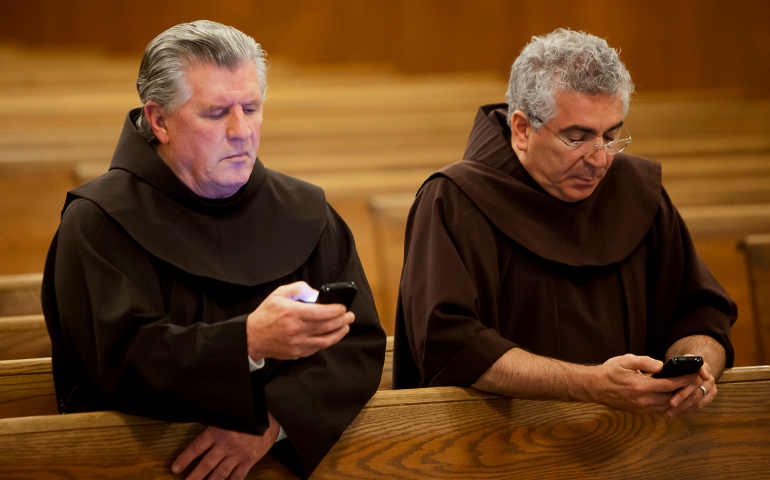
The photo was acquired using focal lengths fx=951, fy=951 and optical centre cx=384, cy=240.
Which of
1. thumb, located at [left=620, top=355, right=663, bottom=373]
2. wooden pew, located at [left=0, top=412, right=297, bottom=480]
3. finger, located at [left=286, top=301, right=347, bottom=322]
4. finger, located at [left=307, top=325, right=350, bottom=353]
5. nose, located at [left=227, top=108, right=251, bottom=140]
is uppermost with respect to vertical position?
nose, located at [left=227, top=108, right=251, bottom=140]

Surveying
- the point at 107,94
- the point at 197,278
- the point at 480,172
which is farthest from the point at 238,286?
the point at 107,94

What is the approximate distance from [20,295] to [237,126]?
47.5 inches

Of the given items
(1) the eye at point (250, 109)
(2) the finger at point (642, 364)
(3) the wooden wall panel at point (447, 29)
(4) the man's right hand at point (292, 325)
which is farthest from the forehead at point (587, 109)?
(3) the wooden wall panel at point (447, 29)

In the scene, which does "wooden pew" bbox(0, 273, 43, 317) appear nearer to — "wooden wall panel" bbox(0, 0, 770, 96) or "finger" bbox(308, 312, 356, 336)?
"finger" bbox(308, 312, 356, 336)

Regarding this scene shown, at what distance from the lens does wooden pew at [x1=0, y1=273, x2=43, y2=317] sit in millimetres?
2646

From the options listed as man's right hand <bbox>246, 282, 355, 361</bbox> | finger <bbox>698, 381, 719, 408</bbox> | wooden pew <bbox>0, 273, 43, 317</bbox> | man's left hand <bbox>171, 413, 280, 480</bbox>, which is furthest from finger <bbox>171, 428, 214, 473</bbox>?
wooden pew <bbox>0, 273, 43, 317</bbox>

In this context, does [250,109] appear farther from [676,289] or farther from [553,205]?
[676,289]

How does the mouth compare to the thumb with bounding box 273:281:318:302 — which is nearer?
the thumb with bounding box 273:281:318:302

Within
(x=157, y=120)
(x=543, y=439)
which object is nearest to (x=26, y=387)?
(x=157, y=120)

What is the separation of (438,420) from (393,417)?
88 millimetres

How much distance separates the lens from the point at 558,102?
207 centimetres

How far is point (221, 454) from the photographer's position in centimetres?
163

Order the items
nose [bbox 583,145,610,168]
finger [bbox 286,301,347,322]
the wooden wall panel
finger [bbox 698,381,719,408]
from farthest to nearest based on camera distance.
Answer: the wooden wall panel
nose [bbox 583,145,610,168]
finger [bbox 698,381,719,408]
finger [bbox 286,301,347,322]

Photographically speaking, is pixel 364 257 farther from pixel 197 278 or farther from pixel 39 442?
pixel 39 442
